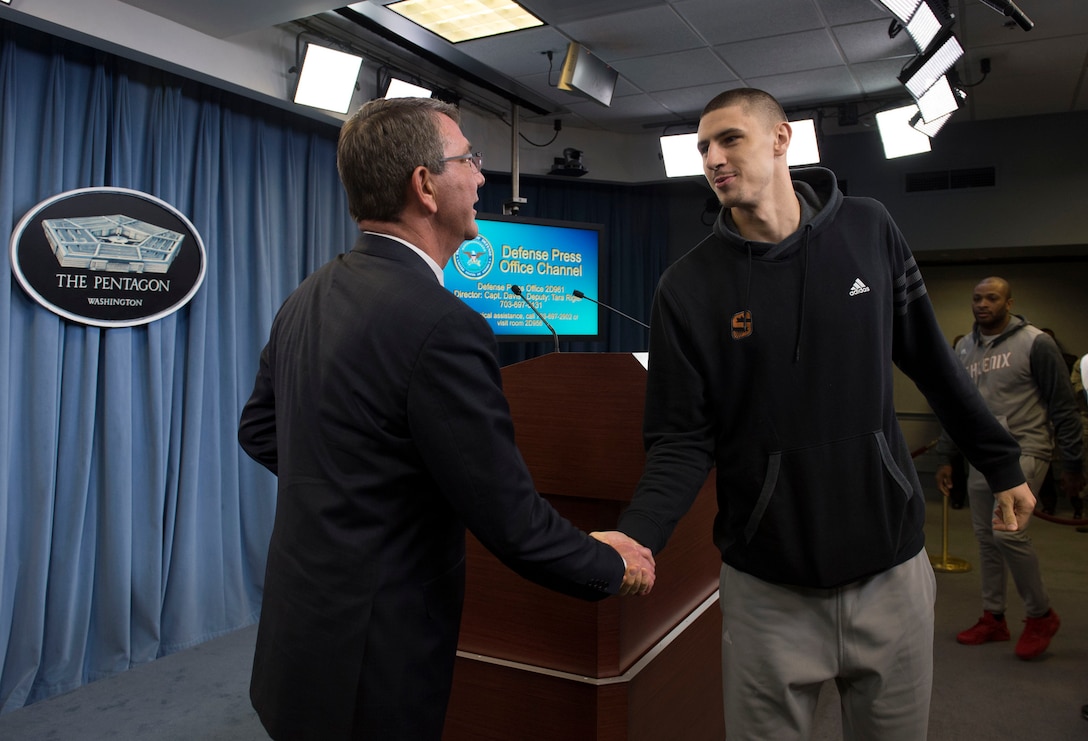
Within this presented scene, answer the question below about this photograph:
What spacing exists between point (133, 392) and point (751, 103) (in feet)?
9.59

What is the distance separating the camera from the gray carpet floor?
2650mm

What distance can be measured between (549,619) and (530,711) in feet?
0.66

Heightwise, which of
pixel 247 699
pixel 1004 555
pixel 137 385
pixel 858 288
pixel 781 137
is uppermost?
pixel 781 137

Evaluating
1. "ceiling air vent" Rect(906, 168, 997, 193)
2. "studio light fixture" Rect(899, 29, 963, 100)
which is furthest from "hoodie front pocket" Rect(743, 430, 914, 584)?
"ceiling air vent" Rect(906, 168, 997, 193)

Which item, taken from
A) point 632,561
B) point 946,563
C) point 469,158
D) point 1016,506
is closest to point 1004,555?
point 946,563

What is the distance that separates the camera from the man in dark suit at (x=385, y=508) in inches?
44.5

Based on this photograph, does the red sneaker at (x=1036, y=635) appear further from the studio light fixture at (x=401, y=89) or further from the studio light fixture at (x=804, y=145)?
the studio light fixture at (x=401, y=89)

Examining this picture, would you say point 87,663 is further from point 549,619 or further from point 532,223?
point 532,223

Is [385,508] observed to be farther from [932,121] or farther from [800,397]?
[932,121]

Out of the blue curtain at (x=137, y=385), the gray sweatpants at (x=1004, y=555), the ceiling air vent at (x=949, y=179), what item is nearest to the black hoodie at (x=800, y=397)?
the gray sweatpants at (x=1004, y=555)

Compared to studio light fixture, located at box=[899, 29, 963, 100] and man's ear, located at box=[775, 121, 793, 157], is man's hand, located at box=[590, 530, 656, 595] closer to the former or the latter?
man's ear, located at box=[775, 121, 793, 157]

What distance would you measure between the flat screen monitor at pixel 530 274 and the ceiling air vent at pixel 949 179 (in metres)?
2.65

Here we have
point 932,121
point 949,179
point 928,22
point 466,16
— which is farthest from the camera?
point 949,179

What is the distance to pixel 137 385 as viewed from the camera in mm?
3404
